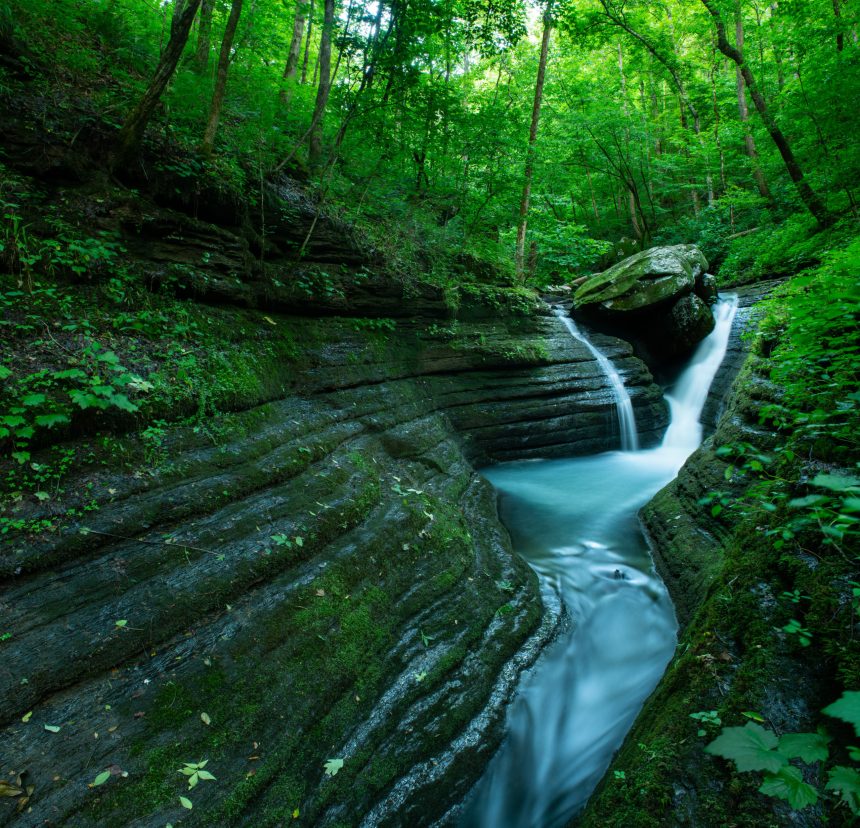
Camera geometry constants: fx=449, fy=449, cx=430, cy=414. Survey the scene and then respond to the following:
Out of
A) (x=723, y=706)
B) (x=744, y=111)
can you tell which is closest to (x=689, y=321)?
(x=744, y=111)

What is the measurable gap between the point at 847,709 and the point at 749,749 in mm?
340

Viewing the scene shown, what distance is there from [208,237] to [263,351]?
1.70m

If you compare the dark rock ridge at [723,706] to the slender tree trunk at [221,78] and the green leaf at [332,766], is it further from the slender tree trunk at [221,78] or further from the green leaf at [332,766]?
the slender tree trunk at [221,78]

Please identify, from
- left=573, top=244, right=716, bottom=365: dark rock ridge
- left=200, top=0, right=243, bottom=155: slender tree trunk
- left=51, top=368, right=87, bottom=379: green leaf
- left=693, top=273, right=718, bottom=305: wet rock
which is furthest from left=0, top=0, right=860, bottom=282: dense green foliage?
left=51, top=368, right=87, bottom=379: green leaf

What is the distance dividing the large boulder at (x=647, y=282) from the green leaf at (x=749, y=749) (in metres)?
11.2

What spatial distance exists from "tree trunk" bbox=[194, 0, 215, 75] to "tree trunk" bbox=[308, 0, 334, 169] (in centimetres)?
199

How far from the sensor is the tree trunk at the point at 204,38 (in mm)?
7918

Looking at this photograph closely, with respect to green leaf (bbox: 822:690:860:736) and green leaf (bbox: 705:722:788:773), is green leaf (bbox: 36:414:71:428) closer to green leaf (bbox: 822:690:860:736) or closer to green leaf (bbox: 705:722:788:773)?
green leaf (bbox: 705:722:788:773)

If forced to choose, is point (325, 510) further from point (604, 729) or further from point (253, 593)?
point (604, 729)

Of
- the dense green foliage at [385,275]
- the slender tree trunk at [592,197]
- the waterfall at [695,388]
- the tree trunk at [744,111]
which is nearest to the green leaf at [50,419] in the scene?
the dense green foliage at [385,275]

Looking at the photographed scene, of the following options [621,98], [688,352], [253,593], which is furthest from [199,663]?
[621,98]

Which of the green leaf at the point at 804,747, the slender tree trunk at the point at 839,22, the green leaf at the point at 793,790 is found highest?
the slender tree trunk at the point at 839,22

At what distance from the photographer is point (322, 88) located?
768 centimetres

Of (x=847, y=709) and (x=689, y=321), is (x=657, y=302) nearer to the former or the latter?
(x=689, y=321)
